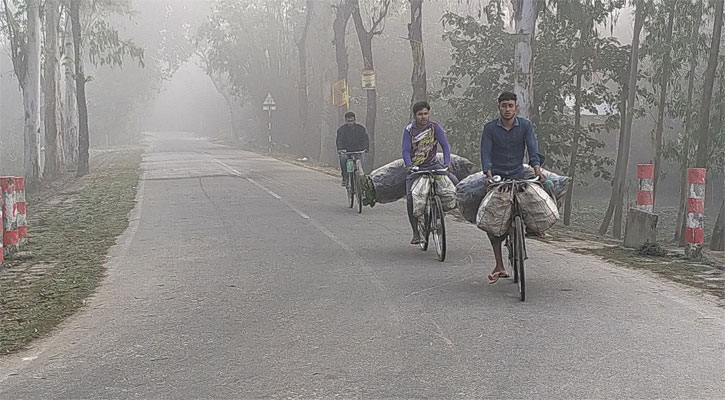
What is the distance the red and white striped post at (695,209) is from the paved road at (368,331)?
4.29ft

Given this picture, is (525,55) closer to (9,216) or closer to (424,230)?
(424,230)

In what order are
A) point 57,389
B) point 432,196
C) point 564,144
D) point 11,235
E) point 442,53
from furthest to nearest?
point 442,53 < point 564,144 < point 11,235 < point 432,196 < point 57,389

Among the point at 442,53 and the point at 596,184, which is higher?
the point at 442,53

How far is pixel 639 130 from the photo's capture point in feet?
159

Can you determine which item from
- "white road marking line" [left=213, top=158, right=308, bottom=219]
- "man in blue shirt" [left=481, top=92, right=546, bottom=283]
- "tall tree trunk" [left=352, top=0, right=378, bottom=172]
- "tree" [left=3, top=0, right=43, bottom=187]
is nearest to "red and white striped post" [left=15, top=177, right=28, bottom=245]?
"white road marking line" [left=213, top=158, right=308, bottom=219]

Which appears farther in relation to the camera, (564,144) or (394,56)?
(394,56)

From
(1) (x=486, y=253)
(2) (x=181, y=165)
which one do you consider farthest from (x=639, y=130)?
(1) (x=486, y=253)

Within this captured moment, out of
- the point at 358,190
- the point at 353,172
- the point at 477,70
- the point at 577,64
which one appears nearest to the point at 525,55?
the point at 577,64

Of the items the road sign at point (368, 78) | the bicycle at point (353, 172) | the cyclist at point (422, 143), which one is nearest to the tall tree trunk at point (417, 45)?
the road sign at point (368, 78)

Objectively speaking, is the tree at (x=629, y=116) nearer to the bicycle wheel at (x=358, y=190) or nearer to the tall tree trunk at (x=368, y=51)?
the bicycle wheel at (x=358, y=190)

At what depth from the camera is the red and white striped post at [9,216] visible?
11484 millimetres

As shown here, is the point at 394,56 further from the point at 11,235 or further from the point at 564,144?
the point at 11,235

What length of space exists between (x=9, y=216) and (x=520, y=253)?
23.9 feet

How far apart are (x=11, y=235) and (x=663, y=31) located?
1927 centimetres
